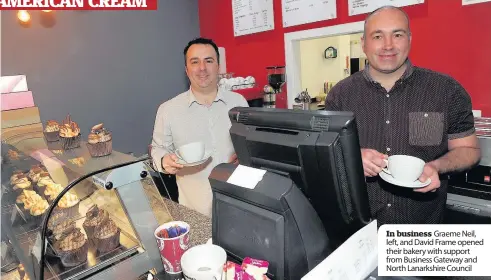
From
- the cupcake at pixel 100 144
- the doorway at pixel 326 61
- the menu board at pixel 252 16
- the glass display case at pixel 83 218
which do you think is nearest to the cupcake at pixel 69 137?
the glass display case at pixel 83 218

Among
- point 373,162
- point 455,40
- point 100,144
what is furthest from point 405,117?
point 100,144

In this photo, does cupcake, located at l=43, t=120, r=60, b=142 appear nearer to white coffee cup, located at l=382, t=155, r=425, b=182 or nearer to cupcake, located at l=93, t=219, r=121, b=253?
cupcake, located at l=93, t=219, r=121, b=253

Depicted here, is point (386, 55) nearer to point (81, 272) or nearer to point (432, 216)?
→ point (432, 216)

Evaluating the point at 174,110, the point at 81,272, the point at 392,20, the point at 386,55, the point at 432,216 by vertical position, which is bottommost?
the point at 432,216

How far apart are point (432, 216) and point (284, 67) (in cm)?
199

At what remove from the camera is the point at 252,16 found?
351cm

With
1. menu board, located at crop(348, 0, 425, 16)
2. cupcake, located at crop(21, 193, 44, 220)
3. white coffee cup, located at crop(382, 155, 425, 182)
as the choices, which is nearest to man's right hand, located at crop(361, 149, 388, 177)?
white coffee cup, located at crop(382, 155, 425, 182)

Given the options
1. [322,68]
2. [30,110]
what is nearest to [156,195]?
[30,110]

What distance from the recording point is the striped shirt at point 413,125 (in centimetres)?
168

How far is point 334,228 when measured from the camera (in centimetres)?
91

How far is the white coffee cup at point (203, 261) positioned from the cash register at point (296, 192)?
5 centimetres

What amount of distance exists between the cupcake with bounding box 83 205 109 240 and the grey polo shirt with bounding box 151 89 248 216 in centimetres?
83

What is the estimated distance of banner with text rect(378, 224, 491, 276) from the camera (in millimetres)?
831

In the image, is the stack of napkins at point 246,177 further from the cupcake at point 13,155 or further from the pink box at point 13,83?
the pink box at point 13,83
